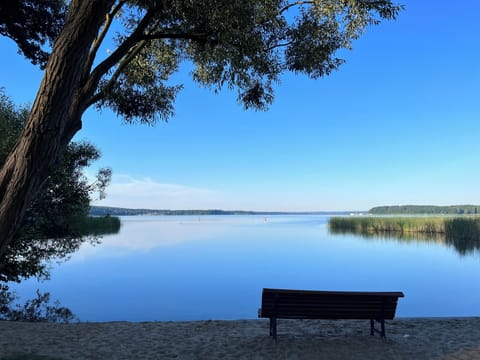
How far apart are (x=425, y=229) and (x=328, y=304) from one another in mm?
35349

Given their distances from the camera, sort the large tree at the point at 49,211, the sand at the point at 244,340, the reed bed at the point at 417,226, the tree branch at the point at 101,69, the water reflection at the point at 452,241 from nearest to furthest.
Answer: the tree branch at the point at 101,69
the sand at the point at 244,340
the large tree at the point at 49,211
the water reflection at the point at 452,241
the reed bed at the point at 417,226

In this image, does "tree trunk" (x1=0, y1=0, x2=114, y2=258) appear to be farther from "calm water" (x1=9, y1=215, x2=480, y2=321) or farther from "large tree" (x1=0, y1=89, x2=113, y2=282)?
"calm water" (x1=9, y1=215, x2=480, y2=321)

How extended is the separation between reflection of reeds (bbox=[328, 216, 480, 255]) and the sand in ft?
69.5

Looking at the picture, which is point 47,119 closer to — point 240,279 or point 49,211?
point 49,211

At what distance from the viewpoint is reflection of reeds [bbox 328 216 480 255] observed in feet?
90.1

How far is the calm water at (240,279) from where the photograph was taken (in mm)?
11250

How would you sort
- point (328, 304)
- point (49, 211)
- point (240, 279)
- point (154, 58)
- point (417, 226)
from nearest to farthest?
point (328, 304), point (154, 58), point (49, 211), point (240, 279), point (417, 226)

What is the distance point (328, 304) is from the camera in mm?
5055

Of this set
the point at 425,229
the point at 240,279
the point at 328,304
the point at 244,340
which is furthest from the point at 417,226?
Answer: the point at 244,340

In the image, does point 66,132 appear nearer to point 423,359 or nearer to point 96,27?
point 96,27

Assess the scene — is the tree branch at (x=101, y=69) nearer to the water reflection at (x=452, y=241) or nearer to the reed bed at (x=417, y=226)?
the water reflection at (x=452, y=241)

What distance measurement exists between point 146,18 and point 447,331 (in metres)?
6.97

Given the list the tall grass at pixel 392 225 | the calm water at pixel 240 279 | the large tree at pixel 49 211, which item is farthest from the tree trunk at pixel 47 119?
the tall grass at pixel 392 225

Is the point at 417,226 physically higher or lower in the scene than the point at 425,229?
higher
